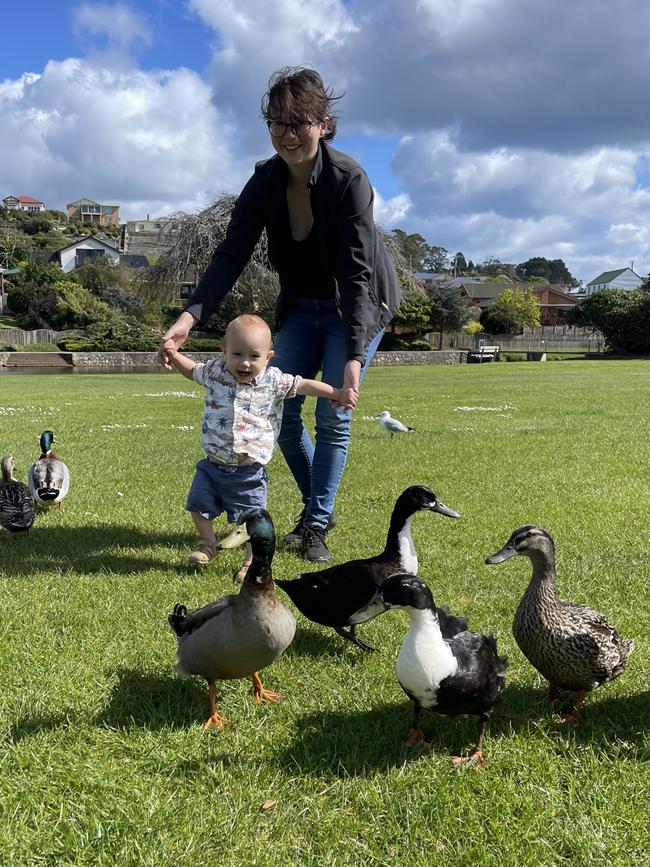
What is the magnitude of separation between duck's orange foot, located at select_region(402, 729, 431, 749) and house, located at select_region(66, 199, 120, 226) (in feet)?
652

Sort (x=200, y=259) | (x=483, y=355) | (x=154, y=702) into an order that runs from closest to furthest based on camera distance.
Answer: (x=154, y=702), (x=200, y=259), (x=483, y=355)

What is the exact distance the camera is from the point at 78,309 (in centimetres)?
5722

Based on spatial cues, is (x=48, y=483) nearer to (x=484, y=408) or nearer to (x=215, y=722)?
(x=215, y=722)

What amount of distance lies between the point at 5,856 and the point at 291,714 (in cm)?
119

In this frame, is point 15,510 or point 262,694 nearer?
point 262,694

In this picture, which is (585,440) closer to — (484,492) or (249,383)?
(484,492)

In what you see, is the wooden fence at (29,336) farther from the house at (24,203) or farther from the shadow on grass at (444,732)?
the house at (24,203)

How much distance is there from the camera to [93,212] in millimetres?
187250

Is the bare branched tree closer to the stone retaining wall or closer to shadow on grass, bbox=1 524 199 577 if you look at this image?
the stone retaining wall

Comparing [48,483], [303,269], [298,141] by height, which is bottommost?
[48,483]

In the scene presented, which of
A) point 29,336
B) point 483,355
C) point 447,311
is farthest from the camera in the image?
point 447,311

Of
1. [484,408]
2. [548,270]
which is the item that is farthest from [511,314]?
[548,270]

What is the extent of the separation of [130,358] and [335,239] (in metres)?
41.6

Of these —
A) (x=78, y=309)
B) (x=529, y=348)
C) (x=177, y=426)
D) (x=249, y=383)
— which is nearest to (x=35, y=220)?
(x=78, y=309)
